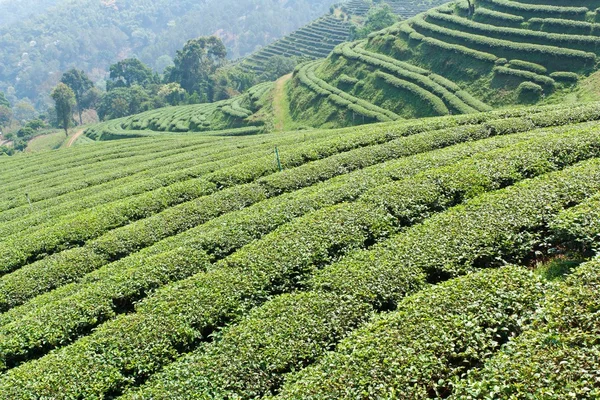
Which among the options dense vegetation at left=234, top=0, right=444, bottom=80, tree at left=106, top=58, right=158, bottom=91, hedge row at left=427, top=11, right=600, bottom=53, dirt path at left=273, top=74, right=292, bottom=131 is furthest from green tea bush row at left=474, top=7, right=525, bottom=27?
tree at left=106, top=58, right=158, bottom=91

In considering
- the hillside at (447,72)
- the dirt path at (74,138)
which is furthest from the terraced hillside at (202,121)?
the dirt path at (74,138)

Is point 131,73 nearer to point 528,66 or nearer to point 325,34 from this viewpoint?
point 325,34

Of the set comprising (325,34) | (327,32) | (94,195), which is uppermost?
(327,32)

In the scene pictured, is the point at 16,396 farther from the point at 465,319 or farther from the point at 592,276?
the point at 592,276

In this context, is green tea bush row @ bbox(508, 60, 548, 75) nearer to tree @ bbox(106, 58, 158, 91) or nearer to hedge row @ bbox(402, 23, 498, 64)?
hedge row @ bbox(402, 23, 498, 64)

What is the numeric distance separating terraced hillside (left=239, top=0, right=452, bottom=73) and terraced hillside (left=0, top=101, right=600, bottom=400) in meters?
142

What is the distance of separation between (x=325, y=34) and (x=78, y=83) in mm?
101577

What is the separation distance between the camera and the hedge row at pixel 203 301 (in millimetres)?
11930

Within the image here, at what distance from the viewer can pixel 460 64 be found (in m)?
63.5

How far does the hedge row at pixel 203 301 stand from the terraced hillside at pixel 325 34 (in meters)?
146

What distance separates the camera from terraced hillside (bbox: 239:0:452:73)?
159625mm

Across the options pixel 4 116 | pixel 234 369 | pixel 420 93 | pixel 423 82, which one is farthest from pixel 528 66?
pixel 4 116

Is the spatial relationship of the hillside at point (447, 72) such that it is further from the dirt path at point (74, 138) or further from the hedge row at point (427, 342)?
the hedge row at point (427, 342)

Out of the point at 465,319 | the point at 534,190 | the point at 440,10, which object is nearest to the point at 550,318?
the point at 465,319
